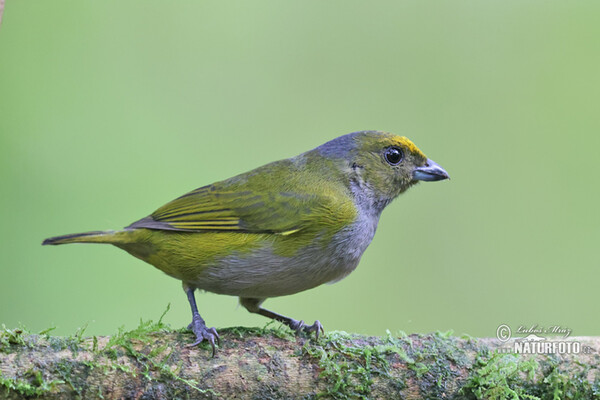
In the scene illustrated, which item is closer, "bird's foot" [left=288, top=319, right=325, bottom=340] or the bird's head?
"bird's foot" [left=288, top=319, right=325, bottom=340]

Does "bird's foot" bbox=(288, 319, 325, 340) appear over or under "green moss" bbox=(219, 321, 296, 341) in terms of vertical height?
over

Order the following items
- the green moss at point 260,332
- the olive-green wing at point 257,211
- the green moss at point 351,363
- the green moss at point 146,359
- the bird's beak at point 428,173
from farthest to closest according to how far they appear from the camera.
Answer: the bird's beak at point 428,173 < the olive-green wing at point 257,211 < the green moss at point 260,332 < the green moss at point 351,363 < the green moss at point 146,359

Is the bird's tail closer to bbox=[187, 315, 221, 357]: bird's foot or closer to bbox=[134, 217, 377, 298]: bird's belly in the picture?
bbox=[134, 217, 377, 298]: bird's belly

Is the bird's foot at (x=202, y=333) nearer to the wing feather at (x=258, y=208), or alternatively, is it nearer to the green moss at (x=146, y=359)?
the green moss at (x=146, y=359)

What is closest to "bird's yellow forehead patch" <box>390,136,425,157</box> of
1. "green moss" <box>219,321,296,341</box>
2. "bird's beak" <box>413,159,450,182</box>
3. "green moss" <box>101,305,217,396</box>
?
"bird's beak" <box>413,159,450,182</box>

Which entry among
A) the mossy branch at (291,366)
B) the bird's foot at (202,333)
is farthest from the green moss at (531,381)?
the bird's foot at (202,333)

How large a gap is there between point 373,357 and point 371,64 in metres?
5.05

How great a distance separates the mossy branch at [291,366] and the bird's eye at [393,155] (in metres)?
1.30

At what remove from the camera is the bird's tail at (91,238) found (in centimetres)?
378

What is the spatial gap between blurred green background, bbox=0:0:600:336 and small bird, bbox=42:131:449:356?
6.49 feet

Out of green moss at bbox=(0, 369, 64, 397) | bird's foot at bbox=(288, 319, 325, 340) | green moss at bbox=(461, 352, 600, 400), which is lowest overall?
green moss at bbox=(0, 369, 64, 397)

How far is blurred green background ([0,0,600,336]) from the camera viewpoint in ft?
20.1

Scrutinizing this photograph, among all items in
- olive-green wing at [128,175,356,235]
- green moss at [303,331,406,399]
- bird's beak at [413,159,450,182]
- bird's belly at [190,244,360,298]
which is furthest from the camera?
bird's beak at [413,159,450,182]

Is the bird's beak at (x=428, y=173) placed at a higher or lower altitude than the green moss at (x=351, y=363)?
higher
